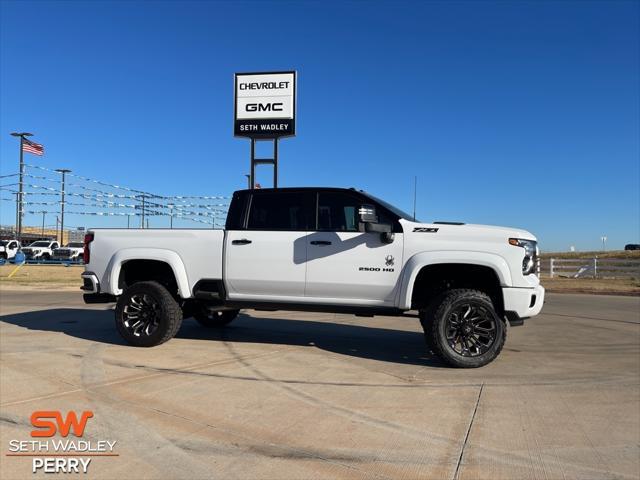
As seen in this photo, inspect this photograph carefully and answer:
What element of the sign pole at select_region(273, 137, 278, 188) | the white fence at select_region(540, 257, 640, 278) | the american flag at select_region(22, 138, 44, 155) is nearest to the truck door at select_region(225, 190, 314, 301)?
the sign pole at select_region(273, 137, 278, 188)

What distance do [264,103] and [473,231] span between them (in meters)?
13.1

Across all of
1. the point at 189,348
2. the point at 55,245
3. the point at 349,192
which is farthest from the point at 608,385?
the point at 55,245

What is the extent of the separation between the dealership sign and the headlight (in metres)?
12.6

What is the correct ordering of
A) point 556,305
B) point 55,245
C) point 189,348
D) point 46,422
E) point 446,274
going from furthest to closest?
point 55,245 < point 556,305 < point 189,348 < point 446,274 < point 46,422

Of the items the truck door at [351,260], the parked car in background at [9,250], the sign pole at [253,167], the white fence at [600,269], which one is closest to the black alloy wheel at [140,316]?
the truck door at [351,260]

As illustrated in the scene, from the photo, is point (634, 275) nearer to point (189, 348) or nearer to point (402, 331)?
point (402, 331)

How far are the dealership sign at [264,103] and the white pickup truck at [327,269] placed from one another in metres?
10.9

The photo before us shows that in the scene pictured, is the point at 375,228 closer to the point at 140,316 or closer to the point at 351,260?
the point at 351,260

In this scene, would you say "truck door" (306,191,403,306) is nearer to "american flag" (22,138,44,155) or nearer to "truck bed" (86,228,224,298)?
"truck bed" (86,228,224,298)

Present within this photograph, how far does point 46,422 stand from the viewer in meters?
3.92

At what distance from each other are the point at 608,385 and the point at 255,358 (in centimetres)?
395

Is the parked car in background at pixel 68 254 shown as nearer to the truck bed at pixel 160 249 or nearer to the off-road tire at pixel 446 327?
the truck bed at pixel 160 249

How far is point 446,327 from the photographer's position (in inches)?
229

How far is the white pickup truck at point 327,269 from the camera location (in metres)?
5.79
